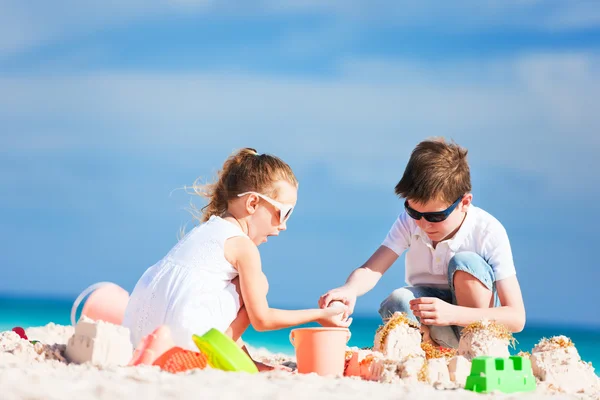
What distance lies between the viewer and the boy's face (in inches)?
173

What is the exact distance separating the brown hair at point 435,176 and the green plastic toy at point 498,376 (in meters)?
1.21

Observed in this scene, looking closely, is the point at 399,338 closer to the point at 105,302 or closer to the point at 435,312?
the point at 435,312

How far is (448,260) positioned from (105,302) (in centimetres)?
210

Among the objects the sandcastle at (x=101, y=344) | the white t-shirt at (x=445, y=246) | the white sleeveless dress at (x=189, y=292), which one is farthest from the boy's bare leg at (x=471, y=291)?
the sandcastle at (x=101, y=344)

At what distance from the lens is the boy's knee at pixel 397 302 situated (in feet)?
15.0

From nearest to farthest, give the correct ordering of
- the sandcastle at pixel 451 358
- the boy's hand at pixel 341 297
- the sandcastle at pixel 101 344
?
the sandcastle at pixel 101 344, the sandcastle at pixel 451 358, the boy's hand at pixel 341 297

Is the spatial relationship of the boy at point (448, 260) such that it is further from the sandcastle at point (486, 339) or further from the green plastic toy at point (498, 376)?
the green plastic toy at point (498, 376)

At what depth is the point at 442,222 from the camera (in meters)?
4.48

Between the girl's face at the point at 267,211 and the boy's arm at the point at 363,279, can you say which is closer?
the girl's face at the point at 267,211

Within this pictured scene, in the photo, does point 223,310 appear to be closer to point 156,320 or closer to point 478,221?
point 156,320

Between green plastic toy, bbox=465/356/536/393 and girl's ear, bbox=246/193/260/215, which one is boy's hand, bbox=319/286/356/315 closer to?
girl's ear, bbox=246/193/260/215

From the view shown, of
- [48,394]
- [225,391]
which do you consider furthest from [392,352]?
[48,394]

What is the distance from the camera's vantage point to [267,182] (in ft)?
13.5

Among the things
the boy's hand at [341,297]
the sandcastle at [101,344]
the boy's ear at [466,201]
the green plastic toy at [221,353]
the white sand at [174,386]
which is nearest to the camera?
the white sand at [174,386]
